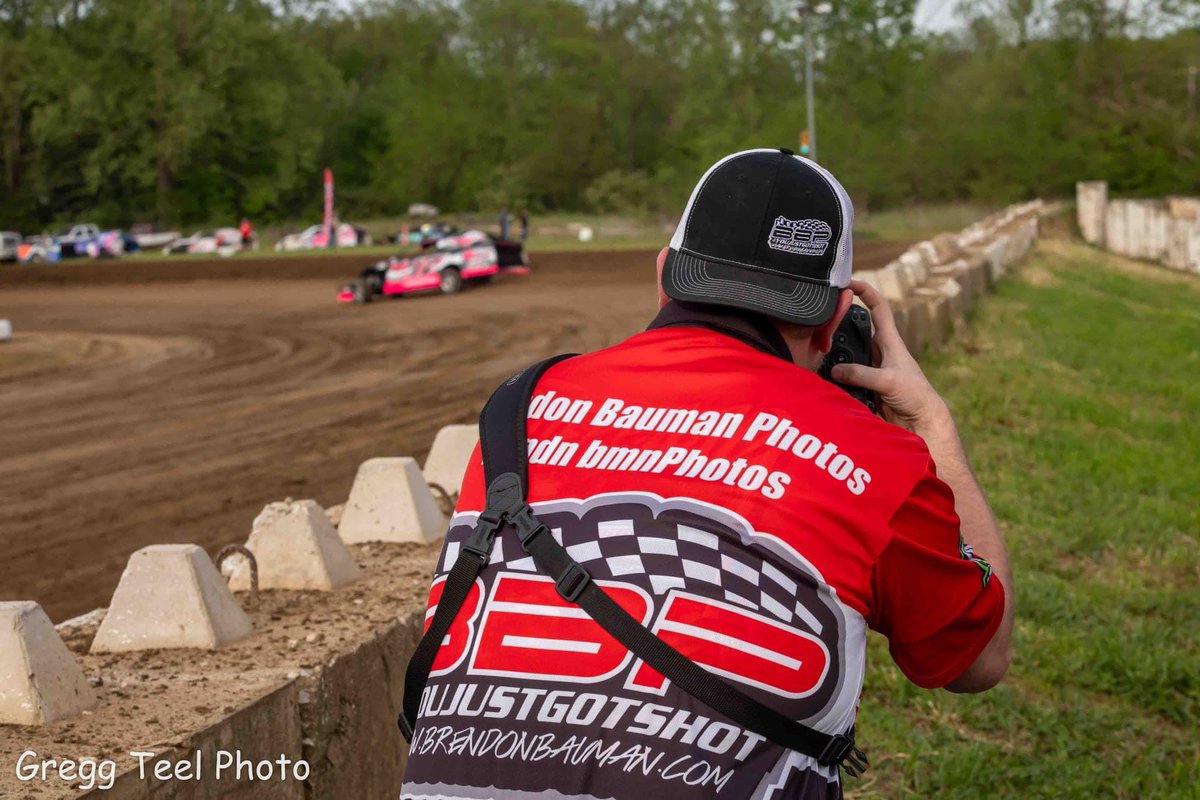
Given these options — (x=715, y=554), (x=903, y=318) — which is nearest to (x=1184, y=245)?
(x=903, y=318)

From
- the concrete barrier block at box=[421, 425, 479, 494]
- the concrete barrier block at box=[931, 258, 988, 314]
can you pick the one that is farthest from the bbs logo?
the concrete barrier block at box=[931, 258, 988, 314]

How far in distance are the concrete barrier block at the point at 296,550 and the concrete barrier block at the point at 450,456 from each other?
125 cm

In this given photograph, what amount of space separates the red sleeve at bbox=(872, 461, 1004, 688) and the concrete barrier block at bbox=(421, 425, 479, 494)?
3.04 metres

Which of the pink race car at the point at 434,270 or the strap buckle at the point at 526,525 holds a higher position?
the strap buckle at the point at 526,525

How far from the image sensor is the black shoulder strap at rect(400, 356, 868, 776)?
1.72 metres

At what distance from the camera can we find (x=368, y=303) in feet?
89.4

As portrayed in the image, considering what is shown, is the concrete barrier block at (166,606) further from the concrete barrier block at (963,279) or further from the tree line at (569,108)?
the tree line at (569,108)

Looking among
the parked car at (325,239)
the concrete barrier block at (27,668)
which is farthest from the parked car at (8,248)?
the concrete barrier block at (27,668)

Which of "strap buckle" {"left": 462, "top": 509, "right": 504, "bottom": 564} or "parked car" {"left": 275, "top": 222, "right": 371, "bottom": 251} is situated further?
"parked car" {"left": 275, "top": 222, "right": 371, "bottom": 251}

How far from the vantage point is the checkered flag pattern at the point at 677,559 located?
1752 millimetres

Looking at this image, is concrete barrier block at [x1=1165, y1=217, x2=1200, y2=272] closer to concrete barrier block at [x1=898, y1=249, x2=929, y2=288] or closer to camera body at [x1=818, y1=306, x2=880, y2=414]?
concrete barrier block at [x1=898, y1=249, x2=929, y2=288]

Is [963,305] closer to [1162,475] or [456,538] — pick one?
[1162,475]

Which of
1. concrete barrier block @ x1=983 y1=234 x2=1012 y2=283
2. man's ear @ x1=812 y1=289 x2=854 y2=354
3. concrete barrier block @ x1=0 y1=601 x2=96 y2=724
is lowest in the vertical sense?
concrete barrier block @ x1=983 y1=234 x2=1012 y2=283

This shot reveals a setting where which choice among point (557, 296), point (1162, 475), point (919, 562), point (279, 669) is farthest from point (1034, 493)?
point (557, 296)
